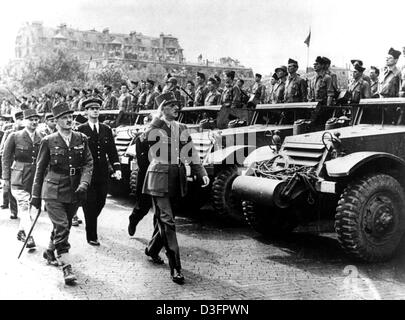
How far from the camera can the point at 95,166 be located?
693cm

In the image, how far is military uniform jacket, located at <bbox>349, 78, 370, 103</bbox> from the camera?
30.8 feet

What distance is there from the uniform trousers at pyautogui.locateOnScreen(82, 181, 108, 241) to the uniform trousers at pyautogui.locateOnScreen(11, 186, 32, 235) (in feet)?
2.46

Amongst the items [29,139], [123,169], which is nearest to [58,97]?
[123,169]

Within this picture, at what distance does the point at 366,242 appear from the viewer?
5.90 metres

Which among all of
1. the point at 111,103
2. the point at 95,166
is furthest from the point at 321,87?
the point at 111,103

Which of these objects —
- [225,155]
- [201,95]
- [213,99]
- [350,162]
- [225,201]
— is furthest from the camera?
[201,95]

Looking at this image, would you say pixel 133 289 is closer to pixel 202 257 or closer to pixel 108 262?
pixel 108 262

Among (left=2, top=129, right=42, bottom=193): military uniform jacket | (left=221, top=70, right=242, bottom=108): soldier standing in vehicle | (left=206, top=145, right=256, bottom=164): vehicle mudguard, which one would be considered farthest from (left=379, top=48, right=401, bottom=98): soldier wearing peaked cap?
(left=2, top=129, right=42, bottom=193): military uniform jacket

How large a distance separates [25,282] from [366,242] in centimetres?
363

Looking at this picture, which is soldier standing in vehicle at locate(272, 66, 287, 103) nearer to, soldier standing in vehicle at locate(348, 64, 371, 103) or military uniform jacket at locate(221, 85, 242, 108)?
military uniform jacket at locate(221, 85, 242, 108)

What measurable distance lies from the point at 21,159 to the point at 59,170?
243 cm

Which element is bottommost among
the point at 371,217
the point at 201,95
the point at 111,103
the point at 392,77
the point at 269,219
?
the point at 269,219

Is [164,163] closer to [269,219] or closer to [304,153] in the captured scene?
[304,153]

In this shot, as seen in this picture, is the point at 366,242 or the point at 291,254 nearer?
the point at 366,242
